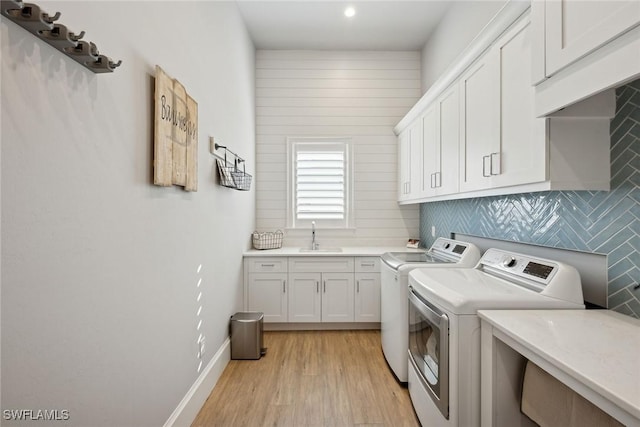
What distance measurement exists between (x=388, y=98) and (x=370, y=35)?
0.76 m

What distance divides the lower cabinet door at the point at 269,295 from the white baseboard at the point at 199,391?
2.30 ft

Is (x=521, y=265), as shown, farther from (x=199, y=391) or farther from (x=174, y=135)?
(x=199, y=391)

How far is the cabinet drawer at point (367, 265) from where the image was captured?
351 cm

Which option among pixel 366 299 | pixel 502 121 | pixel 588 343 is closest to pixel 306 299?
pixel 366 299

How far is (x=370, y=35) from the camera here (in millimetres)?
3723

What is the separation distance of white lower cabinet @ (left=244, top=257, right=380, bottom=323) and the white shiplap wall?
0.62 meters

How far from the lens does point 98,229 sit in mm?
1162

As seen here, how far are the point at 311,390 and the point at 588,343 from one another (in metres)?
1.86

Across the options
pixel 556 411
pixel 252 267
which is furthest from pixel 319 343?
pixel 556 411

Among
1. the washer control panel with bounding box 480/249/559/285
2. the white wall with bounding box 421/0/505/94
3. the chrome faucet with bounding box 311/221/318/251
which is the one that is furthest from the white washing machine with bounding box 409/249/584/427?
the chrome faucet with bounding box 311/221/318/251

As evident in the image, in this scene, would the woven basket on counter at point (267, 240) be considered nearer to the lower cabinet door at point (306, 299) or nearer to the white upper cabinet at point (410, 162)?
the lower cabinet door at point (306, 299)

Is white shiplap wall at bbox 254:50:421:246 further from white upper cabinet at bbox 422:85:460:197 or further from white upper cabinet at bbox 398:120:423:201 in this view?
white upper cabinet at bbox 422:85:460:197

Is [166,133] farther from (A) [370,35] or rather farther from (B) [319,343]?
(A) [370,35]

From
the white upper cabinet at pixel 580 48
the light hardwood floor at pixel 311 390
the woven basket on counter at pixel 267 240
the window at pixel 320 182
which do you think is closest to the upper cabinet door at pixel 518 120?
the white upper cabinet at pixel 580 48
